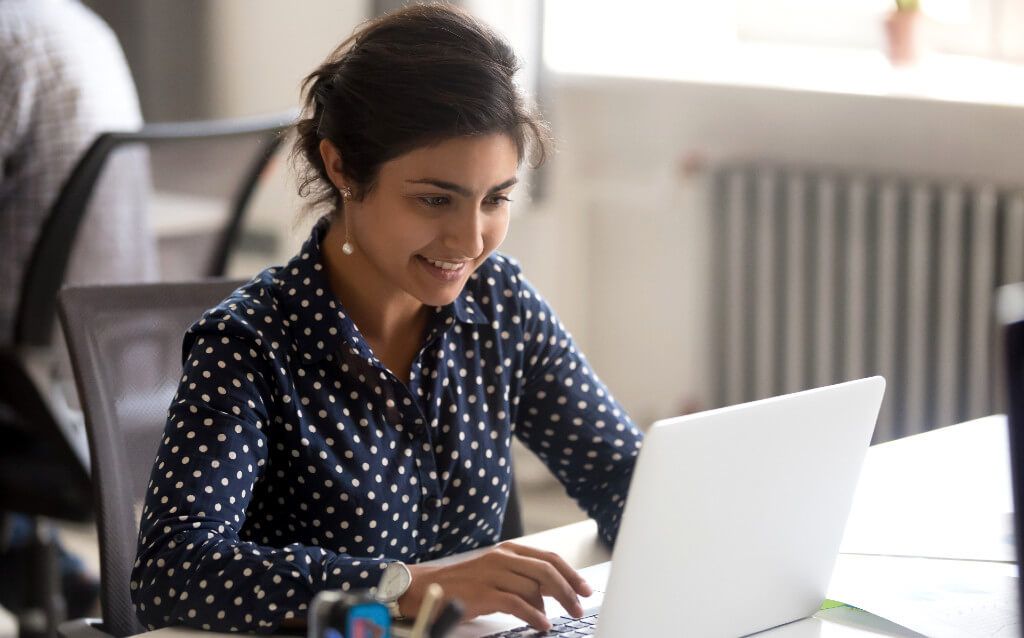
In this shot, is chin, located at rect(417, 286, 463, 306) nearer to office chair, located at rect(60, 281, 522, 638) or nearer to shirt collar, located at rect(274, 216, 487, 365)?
shirt collar, located at rect(274, 216, 487, 365)

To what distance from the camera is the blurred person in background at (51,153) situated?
2.16 metres

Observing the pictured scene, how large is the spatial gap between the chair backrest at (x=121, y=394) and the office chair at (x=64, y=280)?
0.66m

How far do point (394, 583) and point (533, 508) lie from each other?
2136 mm

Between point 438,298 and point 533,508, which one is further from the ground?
point 438,298

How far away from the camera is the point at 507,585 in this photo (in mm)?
1064

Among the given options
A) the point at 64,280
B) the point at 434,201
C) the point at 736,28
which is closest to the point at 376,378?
the point at 434,201

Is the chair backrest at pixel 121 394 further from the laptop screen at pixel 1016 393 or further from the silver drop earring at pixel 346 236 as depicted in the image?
the laptop screen at pixel 1016 393

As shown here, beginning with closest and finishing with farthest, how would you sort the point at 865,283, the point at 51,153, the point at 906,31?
the point at 51,153 → the point at 906,31 → the point at 865,283

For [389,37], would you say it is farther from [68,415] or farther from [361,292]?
[68,415]

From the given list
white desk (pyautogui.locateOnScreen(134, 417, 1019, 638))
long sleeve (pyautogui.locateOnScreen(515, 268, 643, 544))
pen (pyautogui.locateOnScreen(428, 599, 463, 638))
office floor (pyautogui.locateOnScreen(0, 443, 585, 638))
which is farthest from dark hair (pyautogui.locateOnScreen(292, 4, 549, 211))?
office floor (pyautogui.locateOnScreen(0, 443, 585, 638))

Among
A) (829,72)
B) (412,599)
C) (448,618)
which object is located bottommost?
(412,599)

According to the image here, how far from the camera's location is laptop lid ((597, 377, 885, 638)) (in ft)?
3.01

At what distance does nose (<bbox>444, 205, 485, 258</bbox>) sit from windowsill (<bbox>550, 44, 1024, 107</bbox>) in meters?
1.39

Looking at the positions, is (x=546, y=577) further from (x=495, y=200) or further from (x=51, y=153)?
(x=51, y=153)
